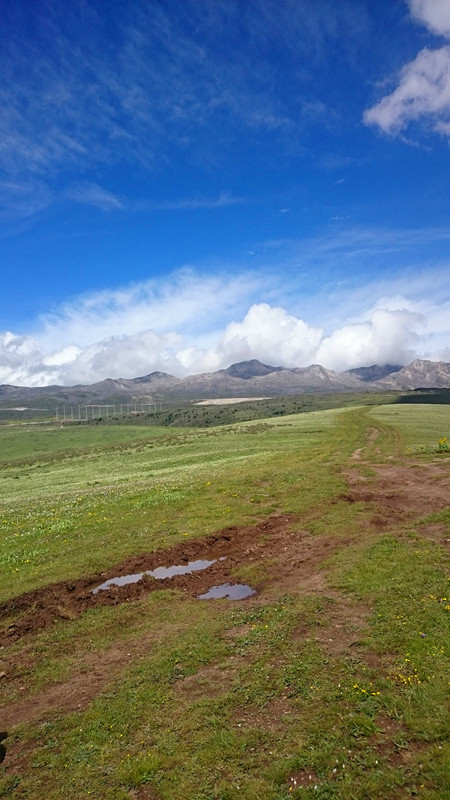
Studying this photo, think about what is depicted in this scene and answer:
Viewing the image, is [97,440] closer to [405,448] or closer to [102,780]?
[405,448]

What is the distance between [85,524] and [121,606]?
1279 centimetres

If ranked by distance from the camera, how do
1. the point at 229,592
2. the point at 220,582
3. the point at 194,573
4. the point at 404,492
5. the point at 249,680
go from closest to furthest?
the point at 249,680, the point at 229,592, the point at 220,582, the point at 194,573, the point at 404,492

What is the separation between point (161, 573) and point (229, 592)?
450 cm

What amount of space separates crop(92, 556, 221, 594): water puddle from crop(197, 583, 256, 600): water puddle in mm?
2418

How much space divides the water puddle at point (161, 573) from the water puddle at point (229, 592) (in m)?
2.42

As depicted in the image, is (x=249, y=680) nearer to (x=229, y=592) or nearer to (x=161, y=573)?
(x=229, y=592)

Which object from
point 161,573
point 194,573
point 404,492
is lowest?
point 161,573

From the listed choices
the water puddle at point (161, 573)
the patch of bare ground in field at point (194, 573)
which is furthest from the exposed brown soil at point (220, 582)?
the water puddle at point (161, 573)

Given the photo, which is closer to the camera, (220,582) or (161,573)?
(220,582)

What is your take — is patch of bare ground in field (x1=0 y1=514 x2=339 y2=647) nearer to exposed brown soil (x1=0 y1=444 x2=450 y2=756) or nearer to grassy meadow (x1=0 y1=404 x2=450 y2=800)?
exposed brown soil (x1=0 y1=444 x2=450 y2=756)

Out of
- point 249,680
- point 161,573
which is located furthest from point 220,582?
point 249,680

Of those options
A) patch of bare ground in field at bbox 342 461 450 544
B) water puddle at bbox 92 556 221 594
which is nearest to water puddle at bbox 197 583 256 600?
water puddle at bbox 92 556 221 594

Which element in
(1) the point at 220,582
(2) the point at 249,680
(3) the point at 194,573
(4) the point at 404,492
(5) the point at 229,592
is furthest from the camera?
(4) the point at 404,492

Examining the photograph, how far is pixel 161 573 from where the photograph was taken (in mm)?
21172
